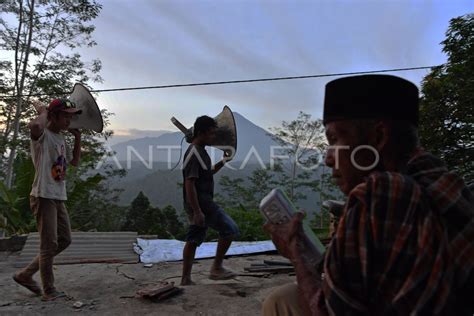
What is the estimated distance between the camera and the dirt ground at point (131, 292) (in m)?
3.25

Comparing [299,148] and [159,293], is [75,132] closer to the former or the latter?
[159,293]

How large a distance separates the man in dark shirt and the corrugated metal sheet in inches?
66.3

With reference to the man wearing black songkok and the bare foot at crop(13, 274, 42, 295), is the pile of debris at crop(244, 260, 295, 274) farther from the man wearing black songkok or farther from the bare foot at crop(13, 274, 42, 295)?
the man wearing black songkok

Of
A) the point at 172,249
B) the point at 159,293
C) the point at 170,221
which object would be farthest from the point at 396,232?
the point at 170,221

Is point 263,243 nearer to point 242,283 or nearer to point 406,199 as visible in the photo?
point 242,283

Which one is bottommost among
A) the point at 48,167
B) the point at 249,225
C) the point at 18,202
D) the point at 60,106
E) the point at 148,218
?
the point at 148,218

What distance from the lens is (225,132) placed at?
14.6 ft

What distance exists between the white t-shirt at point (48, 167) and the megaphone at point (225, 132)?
1.33m

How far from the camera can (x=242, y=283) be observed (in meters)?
4.10

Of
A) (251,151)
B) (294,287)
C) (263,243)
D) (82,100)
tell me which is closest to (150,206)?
(251,151)

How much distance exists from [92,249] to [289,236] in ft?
16.7

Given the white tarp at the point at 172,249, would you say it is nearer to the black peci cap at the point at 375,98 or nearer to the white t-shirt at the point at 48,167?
the white t-shirt at the point at 48,167

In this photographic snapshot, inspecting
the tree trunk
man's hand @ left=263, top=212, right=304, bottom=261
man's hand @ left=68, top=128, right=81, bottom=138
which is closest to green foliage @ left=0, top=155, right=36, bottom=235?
the tree trunk

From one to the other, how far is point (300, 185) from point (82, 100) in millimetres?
13089
